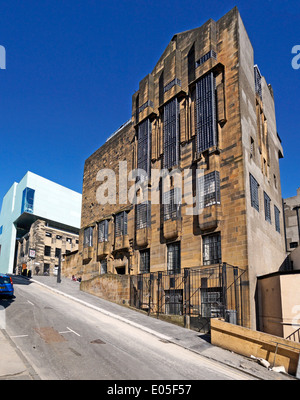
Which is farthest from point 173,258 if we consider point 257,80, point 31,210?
point 31,210

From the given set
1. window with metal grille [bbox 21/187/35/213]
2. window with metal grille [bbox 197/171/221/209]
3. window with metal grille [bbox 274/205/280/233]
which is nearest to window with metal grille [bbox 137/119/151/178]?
window with metal grille [bbox 197/171/221/209]

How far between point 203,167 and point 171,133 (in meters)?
5.09

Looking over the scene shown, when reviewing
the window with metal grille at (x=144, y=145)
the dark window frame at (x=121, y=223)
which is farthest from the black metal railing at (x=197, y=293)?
the window with metal grille at (x=144, y=145)

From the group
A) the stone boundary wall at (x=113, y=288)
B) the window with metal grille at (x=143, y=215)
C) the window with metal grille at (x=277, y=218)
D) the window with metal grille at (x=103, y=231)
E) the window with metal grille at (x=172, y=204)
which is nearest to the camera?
the window with metal grille at (x=172, y=204)

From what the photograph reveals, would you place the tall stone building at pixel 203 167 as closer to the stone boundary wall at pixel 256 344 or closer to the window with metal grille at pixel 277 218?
the window with metal grille at pixel 277 218

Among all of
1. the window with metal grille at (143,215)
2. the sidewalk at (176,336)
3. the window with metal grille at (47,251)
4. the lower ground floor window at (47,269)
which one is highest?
the window with metal grille at (143,215)

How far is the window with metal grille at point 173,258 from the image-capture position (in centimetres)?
2356

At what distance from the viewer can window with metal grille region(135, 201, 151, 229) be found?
2668 centimetres

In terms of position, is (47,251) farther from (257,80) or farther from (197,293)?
(257,80)

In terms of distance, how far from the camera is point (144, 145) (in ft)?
96.0

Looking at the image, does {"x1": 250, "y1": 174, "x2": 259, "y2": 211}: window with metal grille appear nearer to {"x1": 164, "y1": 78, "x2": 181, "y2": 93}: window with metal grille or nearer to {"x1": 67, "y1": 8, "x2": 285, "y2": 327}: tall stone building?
{"x1": 67, "y1": 8, "x2": 285, "y2": 327}: tall stone building

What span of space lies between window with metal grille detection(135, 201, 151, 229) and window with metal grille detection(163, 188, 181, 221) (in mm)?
2068

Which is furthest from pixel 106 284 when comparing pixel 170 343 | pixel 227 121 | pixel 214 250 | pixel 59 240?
pixel 59 240

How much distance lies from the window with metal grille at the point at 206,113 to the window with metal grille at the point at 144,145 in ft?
19.2
